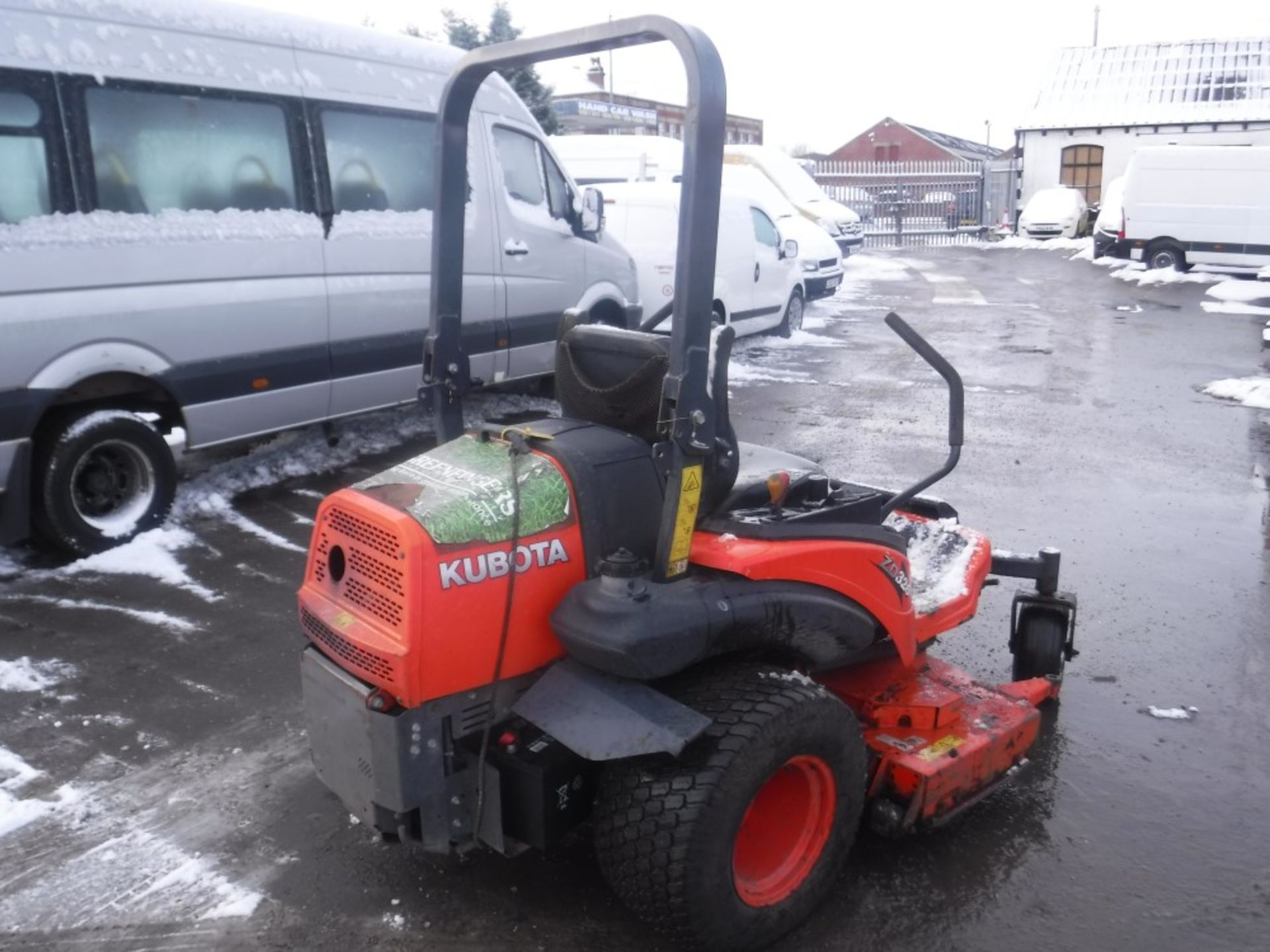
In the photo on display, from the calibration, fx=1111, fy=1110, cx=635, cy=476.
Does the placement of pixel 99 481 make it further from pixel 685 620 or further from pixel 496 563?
pixel 685 620

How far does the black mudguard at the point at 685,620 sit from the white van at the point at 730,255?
28.2ft

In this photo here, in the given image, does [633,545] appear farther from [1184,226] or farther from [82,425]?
[1184,226]

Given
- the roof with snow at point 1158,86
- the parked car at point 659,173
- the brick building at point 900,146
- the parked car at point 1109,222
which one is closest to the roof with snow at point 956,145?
the brick building at point 900,146

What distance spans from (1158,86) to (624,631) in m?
39.9

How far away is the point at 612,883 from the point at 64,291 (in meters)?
4.71

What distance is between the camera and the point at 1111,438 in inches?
371

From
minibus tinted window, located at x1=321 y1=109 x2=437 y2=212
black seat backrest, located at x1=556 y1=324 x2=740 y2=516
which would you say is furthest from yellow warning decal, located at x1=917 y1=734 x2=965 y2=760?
minibus tinted window, located at x1=321 y1=109 x2=437 y2=212

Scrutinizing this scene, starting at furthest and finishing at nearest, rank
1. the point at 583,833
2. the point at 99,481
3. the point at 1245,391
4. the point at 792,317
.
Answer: the point at 792,317
the point at 1245,391
the point at 99,481
the point at 583,833

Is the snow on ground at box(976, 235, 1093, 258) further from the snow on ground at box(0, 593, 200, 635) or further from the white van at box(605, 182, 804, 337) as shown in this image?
the snow on ground at box(0, 593, 200, 635)

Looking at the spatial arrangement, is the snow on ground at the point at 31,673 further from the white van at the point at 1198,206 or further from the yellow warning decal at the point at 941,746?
the white van at the point at 1198,206

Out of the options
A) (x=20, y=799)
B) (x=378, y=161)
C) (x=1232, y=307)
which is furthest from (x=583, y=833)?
(x=1232, y=307)

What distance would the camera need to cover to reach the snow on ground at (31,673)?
4773 millimetres

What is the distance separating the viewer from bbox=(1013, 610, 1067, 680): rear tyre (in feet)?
15.0

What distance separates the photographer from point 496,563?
2902 mm
